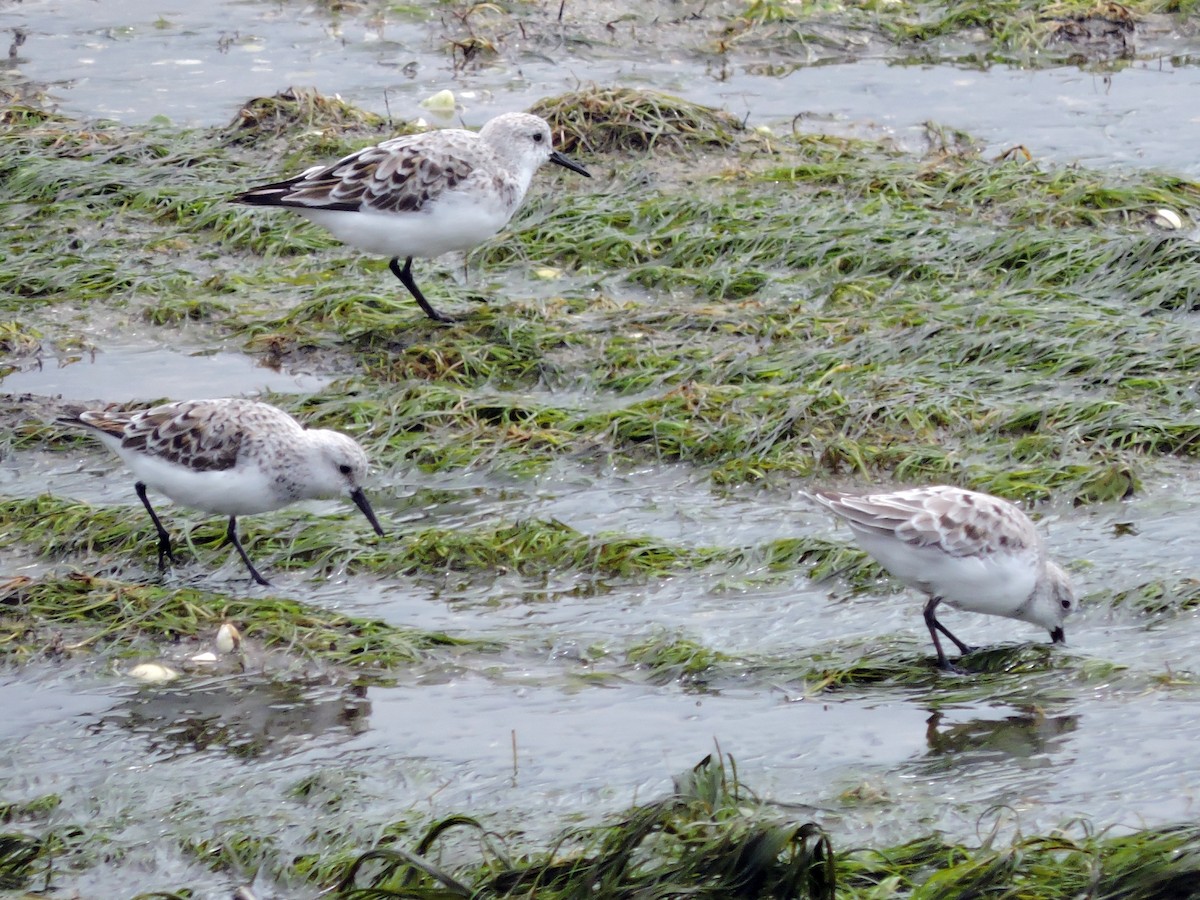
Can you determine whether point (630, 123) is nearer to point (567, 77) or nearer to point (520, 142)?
point (520, 142)

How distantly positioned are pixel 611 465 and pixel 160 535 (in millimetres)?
2100

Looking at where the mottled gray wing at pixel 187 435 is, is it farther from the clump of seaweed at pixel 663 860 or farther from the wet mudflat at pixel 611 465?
the clump of seaweed at pixel 663 860

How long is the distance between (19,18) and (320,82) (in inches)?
132

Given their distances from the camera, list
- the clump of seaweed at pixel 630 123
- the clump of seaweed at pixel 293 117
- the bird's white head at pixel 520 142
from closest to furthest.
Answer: the bird's white head at pixel 520 142 < the clump of seaweed at pixel 630 123 < the clump of seaweed at pixel 293 117

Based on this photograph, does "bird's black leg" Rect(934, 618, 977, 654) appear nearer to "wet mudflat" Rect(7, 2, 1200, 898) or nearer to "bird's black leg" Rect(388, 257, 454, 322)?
"wet mudflat" Rect(7, 2, 1200, 898)

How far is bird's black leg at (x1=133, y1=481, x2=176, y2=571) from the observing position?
734cm

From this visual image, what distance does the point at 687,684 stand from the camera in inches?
249

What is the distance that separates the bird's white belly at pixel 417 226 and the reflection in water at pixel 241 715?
3.61 meters

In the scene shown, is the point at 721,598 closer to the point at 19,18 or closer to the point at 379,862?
the point at 379,862

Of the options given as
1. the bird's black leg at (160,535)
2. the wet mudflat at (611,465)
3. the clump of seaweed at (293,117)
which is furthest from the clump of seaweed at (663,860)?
the clump of seaweed at (293,117)

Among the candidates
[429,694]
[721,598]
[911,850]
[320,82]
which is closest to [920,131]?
[320,82]

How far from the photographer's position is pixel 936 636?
6367mm

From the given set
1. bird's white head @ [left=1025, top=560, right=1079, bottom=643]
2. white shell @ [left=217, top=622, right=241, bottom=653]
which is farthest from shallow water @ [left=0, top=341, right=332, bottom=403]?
bird's white head @ [left=1025, top=560, right=1079, bottom=643]

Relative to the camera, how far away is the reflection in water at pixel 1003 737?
225 inches
